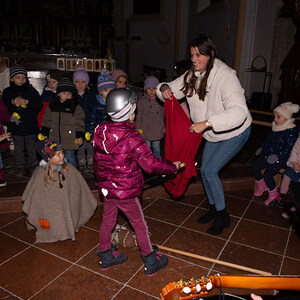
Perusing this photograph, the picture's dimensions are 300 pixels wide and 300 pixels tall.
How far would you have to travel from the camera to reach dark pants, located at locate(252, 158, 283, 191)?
4.48m

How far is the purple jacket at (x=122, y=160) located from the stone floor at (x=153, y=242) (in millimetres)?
858

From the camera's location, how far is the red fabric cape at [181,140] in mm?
3580

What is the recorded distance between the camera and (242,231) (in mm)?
3764

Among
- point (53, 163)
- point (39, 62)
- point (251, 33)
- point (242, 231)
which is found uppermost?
point (251, 33)

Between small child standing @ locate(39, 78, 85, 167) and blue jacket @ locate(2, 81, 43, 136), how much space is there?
355mm

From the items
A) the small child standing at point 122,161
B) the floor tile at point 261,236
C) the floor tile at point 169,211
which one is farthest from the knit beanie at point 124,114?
the floor tile at point 261,236

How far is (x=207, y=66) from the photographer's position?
10.4 feet

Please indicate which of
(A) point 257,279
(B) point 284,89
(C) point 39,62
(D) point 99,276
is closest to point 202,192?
(D) point 99,276

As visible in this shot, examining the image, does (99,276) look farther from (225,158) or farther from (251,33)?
(251,33)

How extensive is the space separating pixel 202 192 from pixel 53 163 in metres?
2.55

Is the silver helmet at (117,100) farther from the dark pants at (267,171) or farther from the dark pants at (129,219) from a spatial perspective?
the dark pants at (267,171)

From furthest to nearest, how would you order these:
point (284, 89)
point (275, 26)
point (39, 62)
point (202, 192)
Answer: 1. point (39, 62)
2. point (275, 26)
3. point (284, 89)
4. point (202, 192)

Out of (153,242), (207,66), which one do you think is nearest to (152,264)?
(153,242)

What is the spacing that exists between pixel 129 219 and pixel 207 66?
1.77 meters
